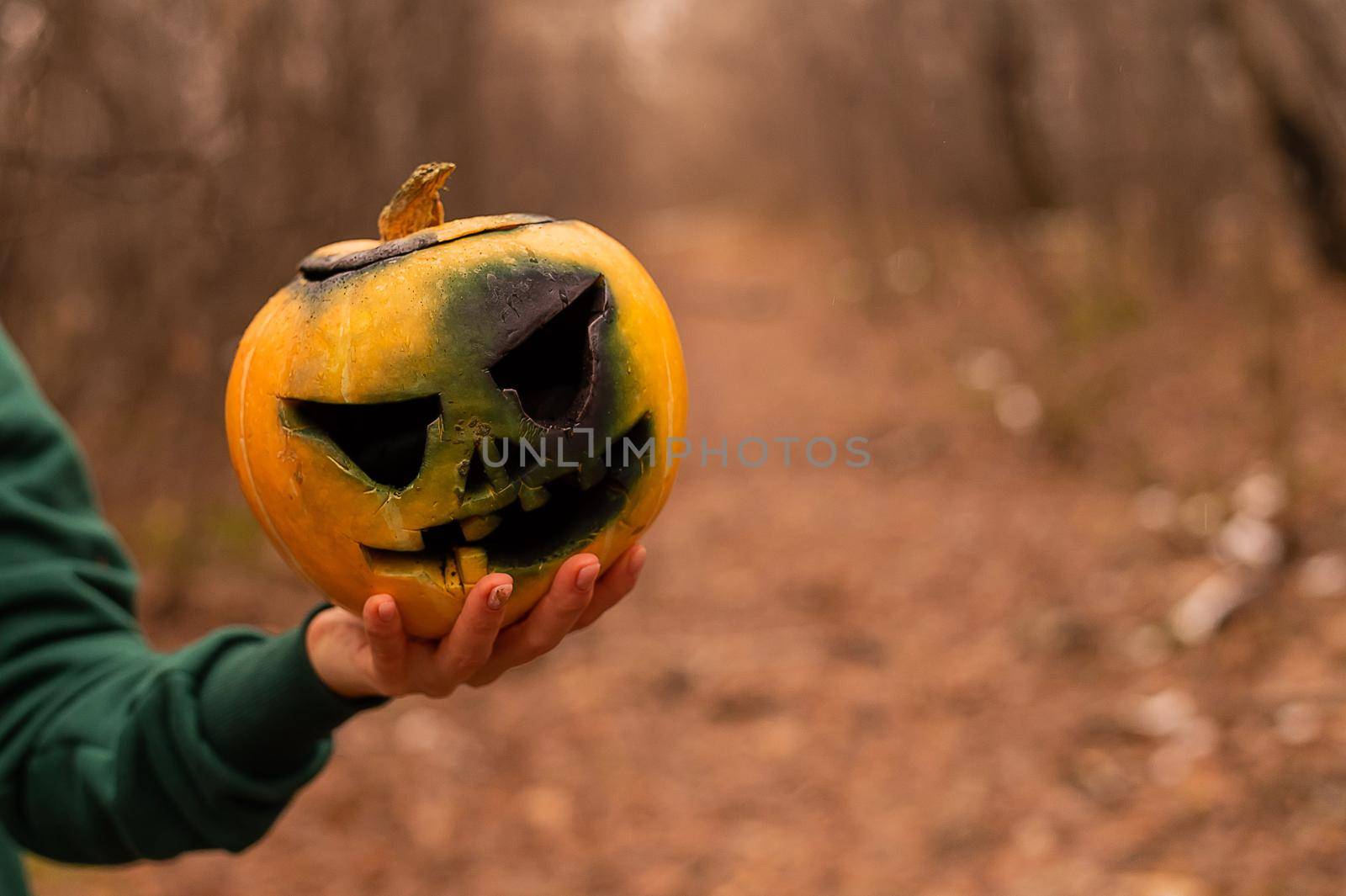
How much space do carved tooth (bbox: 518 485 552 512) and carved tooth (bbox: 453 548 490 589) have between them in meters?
0.07

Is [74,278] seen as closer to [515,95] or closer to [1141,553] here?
[1141,553]

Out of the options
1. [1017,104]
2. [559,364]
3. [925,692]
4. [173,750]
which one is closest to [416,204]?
[559,364]

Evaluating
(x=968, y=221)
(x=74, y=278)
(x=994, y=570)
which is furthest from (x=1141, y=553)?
(x=968, y=221)

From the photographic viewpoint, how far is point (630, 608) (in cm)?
535

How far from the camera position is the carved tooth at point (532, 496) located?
121cm

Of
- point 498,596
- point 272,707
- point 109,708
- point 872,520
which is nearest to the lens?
point 498,596

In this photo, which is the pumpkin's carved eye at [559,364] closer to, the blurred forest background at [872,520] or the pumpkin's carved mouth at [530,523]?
the pumpkin's carved mouth at [530,523]

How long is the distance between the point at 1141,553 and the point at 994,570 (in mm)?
615

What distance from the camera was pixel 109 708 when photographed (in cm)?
166

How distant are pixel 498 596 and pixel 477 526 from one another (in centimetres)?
11

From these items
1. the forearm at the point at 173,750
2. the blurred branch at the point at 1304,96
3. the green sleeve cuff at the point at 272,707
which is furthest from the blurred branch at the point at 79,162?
the blurred branch at the point at 1304,96

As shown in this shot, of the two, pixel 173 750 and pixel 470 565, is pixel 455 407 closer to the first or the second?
pixel 470 565

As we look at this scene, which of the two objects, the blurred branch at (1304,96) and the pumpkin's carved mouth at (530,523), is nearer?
the pumpkin's carved mouth at (530,523)

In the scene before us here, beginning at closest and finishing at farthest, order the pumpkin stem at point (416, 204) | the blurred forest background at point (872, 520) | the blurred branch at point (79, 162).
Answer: the pumpkin stem at point (416, 204) → the blurred branch at point (79, 162) → the blurred forest background at point (872, 520)
